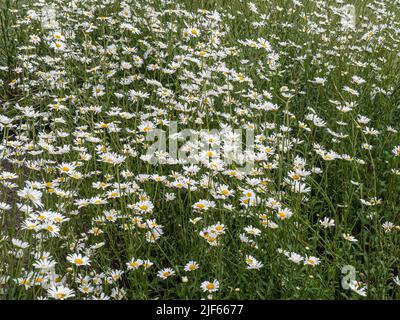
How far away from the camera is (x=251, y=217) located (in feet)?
8.73

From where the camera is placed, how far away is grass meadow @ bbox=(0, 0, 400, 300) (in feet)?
7.75

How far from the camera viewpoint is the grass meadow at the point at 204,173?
236 cm

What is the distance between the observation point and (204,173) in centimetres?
303

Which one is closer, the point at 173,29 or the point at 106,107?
the point at 106,107
